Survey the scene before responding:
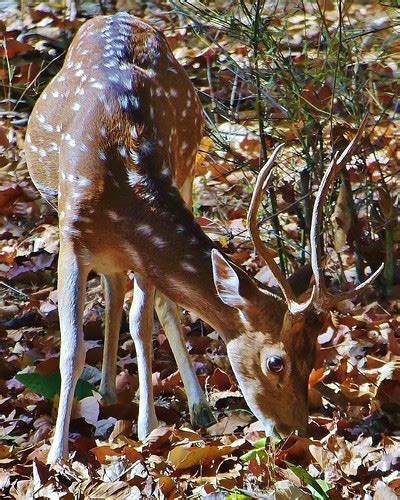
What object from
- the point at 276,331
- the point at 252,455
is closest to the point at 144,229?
the point at 276,331

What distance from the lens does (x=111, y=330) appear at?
5.84 m

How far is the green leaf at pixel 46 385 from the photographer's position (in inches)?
210

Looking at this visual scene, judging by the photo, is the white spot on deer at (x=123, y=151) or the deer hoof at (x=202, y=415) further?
the deer hoof at (x=202, y=415)

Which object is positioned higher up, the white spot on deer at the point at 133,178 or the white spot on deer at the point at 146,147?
the white spot on deer at the point at 146,147

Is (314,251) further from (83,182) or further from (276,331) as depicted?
(83,182)

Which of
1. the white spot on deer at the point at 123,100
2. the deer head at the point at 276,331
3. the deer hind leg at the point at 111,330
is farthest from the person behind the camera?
the deer hind leg at the point at 111,330

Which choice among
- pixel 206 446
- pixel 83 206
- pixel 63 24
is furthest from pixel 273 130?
pixel 63 24

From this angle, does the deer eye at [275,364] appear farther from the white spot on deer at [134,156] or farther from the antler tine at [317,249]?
the white spot on deer at [134,156]

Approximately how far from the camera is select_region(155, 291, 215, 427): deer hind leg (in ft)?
17.9

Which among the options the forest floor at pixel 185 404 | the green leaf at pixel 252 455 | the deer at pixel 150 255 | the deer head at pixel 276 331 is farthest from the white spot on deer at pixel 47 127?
the green leaf at pixel 252 455

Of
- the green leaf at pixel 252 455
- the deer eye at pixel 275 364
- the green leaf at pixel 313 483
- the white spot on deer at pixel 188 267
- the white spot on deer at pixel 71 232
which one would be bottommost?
the green leaf at pixel 252 455

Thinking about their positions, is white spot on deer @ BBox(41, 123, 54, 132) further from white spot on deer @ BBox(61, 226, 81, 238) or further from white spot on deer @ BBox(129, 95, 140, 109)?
white spot on deer @ BBox(61, 226, 81, 238)

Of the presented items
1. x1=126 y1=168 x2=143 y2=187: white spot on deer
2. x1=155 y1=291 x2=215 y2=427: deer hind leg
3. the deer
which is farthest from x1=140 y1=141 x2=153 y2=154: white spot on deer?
x1=155 y1=291 x2=215 y2=427: deer hind leg

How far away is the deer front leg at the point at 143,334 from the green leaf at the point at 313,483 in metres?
0.97
